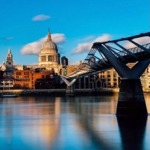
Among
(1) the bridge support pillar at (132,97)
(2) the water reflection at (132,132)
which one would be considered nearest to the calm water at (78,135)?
(2) the water reflection at (132,132)

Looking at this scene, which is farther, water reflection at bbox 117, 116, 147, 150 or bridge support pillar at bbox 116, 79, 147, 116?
bridge support pillar at bbox 116, 79, 147, 116

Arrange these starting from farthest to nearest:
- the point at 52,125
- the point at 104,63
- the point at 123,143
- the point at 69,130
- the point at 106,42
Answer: the point at 104,63 → the point at 106,42 → the point at 52,125 → the point at 69,130 → the point at 123,143

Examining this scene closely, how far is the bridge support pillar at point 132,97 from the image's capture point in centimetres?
6096

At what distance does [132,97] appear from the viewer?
61.0 m

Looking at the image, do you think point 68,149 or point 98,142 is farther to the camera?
point 98,142

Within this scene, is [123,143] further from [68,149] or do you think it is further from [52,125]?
Answer: [52,125]

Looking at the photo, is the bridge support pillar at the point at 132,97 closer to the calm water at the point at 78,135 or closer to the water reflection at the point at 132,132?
the water reflection at the point at 132,132

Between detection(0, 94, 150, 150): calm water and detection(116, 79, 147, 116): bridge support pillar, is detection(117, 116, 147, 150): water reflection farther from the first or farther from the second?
detection(116, 79, 147, 116): bridge support pillar

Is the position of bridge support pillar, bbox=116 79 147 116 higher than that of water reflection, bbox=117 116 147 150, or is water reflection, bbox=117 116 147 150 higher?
bridge support pillar, bbox=116 79 147 116

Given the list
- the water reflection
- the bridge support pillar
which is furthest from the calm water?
the bridge support pillar

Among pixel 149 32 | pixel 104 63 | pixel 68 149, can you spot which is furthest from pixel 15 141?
pixel 104 63

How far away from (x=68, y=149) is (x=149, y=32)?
24.2 metres

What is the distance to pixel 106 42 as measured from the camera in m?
65.2

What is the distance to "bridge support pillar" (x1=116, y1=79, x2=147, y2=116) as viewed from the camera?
61.0 m
